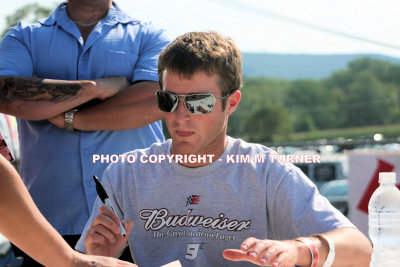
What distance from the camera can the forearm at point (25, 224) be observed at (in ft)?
5.07

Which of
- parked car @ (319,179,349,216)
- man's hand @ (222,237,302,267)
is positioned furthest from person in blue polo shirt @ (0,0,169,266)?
parked car @ (319,179,349,216)

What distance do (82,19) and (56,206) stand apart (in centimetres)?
95

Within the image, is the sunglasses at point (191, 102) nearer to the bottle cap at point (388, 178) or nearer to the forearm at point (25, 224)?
the bottle cap at point (388, 178)

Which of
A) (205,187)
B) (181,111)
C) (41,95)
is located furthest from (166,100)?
(41,95)

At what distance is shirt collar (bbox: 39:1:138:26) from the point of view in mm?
3084

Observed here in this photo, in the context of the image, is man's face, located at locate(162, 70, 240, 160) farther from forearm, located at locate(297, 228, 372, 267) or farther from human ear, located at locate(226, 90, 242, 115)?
forearm, located at locate(297, 228, 372, 267)

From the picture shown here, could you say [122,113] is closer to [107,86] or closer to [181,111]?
[107,86]

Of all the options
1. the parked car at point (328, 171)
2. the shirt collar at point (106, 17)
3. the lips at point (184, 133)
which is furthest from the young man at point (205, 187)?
the parked car at point (328, 171)

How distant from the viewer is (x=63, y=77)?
9.89 ft

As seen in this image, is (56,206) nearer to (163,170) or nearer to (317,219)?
(163,170)

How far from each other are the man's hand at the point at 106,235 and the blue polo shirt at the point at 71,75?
2.57 ft

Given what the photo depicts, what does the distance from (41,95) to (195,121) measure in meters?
0.88

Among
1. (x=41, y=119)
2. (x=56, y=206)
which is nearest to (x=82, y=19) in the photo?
(x=41, y=119)

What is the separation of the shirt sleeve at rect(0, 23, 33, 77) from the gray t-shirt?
0.89 meters
